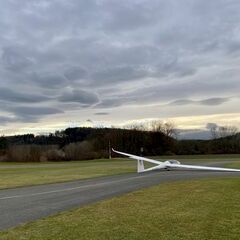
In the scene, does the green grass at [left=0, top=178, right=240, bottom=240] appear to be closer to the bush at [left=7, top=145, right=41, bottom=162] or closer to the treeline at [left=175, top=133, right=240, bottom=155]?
the bush at [left=7, top=145, right=41, bottom=162]

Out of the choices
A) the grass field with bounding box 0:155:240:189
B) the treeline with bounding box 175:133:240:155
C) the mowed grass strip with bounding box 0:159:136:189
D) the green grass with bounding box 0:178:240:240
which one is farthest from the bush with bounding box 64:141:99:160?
the green grass with bounding box 0:178:240:240

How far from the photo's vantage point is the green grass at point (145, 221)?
899 cm

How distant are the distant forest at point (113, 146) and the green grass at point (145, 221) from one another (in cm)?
7174

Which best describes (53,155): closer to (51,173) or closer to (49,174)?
(51,173)

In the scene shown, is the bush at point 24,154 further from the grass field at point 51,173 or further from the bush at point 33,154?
the grass field at point 51,173

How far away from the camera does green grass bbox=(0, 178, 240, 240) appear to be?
899cm

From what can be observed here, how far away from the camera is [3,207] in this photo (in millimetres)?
14000

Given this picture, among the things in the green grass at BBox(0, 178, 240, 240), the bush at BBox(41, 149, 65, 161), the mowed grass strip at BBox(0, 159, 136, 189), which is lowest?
the green grass at BBox(0, 178, 240, 240)

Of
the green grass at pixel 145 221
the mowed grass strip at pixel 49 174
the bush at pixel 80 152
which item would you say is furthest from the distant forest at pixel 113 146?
the green grass at pixel 145 221

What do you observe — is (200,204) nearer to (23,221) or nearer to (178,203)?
(178,203)

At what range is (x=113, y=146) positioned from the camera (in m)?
108

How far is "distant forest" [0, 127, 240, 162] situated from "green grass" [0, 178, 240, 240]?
7174cm

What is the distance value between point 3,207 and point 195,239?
7.43m

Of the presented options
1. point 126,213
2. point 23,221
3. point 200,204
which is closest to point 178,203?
point 200,204
